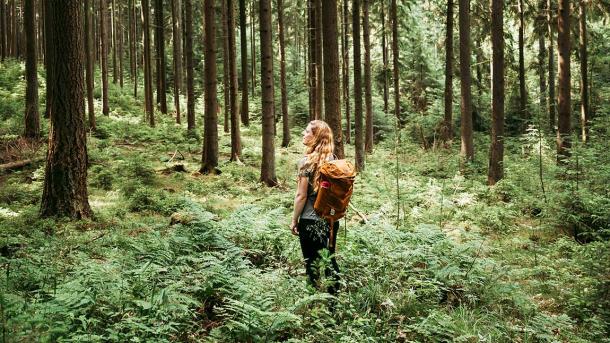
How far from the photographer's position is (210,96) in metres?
15.4

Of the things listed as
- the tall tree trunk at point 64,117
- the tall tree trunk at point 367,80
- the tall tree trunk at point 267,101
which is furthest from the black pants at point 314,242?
the tall tree trunk at point 367,80

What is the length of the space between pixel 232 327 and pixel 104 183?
971 centimetres

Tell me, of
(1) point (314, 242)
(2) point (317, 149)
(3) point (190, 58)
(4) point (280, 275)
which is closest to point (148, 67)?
(3) point (190, 58)

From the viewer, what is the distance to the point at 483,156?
20.8m

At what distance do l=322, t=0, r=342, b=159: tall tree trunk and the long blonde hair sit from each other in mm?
2859

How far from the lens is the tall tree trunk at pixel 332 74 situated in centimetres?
835

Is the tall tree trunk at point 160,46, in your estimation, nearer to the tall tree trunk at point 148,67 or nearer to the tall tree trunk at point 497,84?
the tall tree trunk at point 148,67

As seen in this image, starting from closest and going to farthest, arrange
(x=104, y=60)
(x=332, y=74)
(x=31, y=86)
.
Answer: (x=332, y=74) → (x=31, y=86) → (x=104, y=60)

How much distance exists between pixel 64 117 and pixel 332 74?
16.9 ft

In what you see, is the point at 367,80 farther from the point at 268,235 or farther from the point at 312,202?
the point at 312,202

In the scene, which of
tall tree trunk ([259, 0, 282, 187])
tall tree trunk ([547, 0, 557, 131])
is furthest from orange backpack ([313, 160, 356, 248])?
tall tree trunk ([547, 0, 557, 131])

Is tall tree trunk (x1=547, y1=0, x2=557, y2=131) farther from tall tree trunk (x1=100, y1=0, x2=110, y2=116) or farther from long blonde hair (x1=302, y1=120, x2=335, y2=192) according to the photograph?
tall tree trunk (x1=100, y1=0, x2=110, y2=116)

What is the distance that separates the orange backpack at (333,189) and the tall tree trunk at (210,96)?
35.0ft

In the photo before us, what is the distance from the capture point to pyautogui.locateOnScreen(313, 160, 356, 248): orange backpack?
17.1 ft
